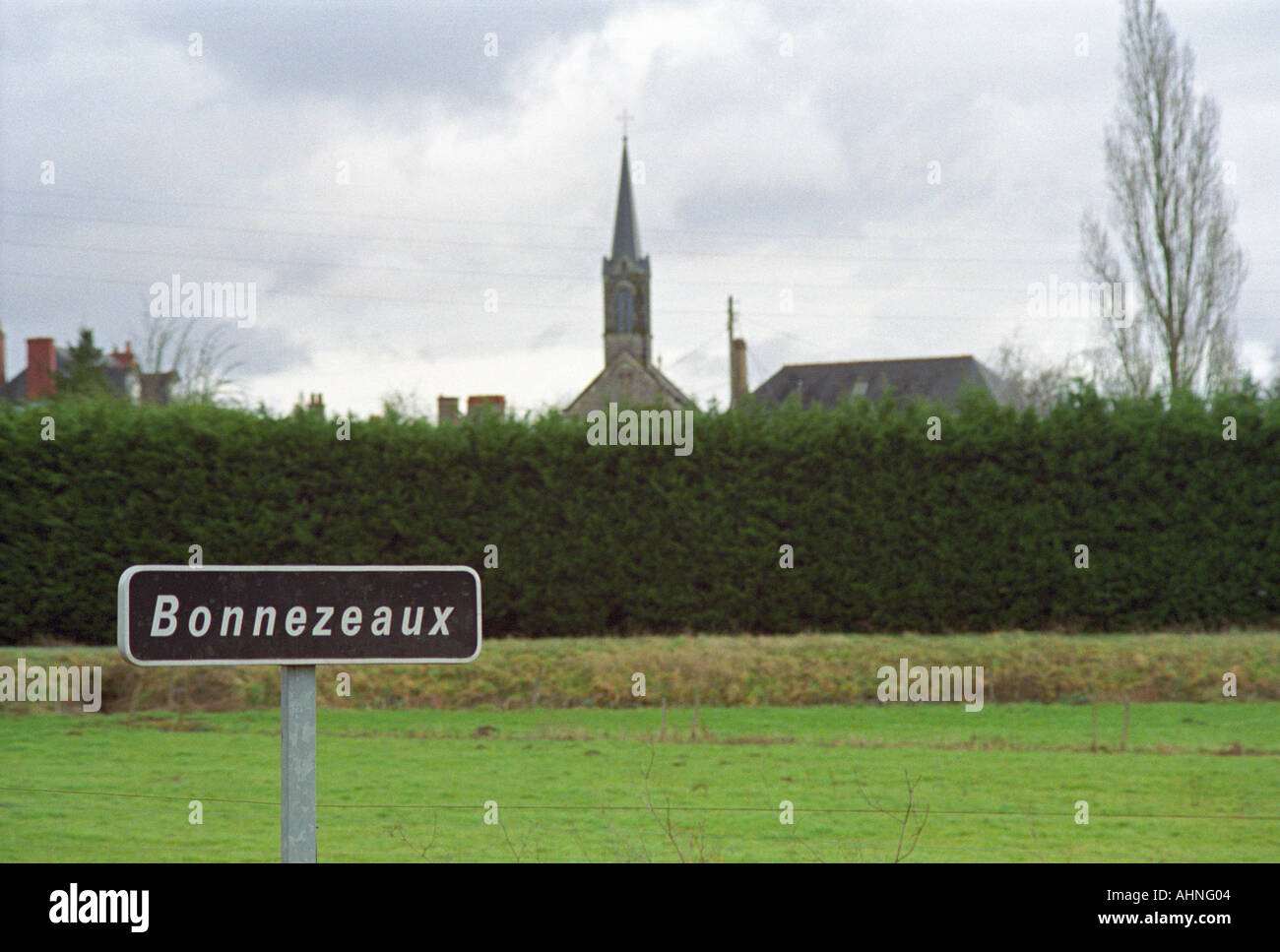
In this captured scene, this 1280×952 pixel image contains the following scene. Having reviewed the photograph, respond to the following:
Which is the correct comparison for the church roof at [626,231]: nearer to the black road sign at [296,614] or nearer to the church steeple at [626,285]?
the church steeple at [626,285]

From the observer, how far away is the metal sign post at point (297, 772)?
10.3 ft

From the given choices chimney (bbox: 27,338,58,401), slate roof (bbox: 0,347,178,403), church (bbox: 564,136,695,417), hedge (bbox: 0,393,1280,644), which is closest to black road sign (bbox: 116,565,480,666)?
hedge (bbox: 0,393,1280,644)

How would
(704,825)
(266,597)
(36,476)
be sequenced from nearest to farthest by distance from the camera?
(266,597), (704,825), (36,476)

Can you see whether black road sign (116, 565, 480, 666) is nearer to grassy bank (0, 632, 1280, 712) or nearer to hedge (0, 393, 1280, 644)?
grassy bank (0, 632, 1280, 712)

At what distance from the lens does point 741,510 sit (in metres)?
20.4

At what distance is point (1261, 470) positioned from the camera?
2000 centimetres

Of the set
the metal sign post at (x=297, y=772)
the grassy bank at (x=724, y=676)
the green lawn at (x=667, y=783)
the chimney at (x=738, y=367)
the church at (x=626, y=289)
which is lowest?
the green lawn at (x=667, y=783)

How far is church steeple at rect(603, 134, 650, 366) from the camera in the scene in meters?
74.2

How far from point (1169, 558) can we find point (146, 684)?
594 inches

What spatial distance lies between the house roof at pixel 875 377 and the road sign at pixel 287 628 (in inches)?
1961

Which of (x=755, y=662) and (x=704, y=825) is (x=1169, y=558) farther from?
(x=704, y=825)

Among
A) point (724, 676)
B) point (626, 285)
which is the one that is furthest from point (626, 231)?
point (724, 676)

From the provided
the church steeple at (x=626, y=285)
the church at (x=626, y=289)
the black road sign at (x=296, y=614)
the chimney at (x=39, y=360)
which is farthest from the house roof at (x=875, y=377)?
the black road sign at (x=296, y=614)

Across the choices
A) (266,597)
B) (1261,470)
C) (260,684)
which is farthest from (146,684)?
(1261,470)
